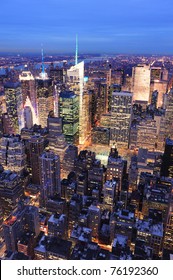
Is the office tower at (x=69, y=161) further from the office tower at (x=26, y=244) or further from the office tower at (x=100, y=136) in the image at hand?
the office tower at (x=26, y=244)

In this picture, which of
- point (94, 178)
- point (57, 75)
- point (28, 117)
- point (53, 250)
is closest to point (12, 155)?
point (94, 178)

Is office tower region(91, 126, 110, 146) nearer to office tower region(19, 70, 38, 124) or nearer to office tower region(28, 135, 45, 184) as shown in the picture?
office tower region(28, 135, 45, 184)

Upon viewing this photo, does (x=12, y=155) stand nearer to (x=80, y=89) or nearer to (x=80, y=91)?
(x=80, y=91)

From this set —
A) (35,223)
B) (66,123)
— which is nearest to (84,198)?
(35,223)

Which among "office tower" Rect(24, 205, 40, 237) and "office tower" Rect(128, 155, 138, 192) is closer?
"office tower" Rect(24, 205, 40, 237)

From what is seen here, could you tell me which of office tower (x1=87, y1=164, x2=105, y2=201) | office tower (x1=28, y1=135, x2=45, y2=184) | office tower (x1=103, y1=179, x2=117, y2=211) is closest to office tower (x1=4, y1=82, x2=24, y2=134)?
office tower (x1=28, y1=135, x2=45, y2=184)

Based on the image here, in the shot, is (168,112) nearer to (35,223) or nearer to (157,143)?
(157,143)
